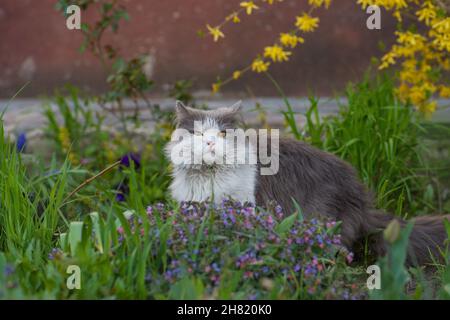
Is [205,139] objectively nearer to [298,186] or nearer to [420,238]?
[298,186]

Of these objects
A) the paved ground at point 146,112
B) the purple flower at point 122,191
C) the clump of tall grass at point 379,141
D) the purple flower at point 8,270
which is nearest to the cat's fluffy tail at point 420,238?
the clump of tall grass at point 379,141

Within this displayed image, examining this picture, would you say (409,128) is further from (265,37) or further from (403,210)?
(265,37)

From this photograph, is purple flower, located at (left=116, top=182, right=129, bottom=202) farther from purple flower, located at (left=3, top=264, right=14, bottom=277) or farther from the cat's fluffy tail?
purple flower, located at (left=3, top=264, right=14, bottom=277)

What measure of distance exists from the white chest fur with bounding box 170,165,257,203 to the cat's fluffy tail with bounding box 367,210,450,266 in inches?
26.2

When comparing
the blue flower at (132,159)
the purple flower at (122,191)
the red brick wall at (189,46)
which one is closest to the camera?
the purple flower at (122,191)

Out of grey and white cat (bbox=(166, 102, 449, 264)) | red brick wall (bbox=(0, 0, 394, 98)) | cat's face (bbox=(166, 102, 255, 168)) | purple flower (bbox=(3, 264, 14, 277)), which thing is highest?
red brick wall (bbox=(0, 0, 394, 98))

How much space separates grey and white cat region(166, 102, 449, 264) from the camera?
3297mm

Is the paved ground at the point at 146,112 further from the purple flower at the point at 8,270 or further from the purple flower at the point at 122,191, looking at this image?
the purple flower at the point at 8,270

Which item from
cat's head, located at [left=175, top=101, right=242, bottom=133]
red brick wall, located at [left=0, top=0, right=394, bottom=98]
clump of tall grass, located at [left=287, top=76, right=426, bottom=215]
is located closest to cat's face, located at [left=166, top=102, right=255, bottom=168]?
cat's head, located at [left=175, top=101, right=242, bottom=133]

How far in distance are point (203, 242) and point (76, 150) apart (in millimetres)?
2832

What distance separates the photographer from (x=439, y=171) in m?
4.79

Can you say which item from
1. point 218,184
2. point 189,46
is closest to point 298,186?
point 218,184

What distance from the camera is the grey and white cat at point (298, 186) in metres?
3.30
